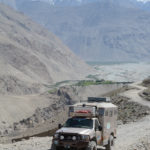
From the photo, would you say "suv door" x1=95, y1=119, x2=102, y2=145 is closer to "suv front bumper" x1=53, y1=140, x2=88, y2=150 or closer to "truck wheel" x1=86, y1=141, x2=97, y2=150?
"truck wheel" x1=86, y1=141, x2=97, y2=150

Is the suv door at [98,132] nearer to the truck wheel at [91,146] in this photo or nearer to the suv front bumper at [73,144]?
the truck wheel at [91,146]

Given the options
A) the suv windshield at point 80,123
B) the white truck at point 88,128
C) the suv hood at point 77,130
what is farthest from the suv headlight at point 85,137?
the suv windshield at point 80,123

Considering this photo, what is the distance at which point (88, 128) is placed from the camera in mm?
15633

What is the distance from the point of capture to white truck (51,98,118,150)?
14711 mm

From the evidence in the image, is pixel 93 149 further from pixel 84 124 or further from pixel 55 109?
pixel 55 109

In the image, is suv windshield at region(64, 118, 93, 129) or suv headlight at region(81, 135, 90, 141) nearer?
suv headlight at region(81, 135, 90, 141)

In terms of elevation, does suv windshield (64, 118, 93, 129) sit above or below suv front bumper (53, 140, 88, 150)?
above

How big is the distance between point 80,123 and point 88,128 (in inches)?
20.4

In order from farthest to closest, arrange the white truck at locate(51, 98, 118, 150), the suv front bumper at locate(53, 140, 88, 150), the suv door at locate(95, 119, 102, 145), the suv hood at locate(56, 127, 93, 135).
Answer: the suv door at locate(95, 119, 102, 145) → the suv hood at locate(56, 127, 93, 135) → the white truck at locate(51, 98, 118, 150) → the suv front bumper at locate(53, 140, 88, 150)

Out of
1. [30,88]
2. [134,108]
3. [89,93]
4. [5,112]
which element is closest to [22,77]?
[30,88]

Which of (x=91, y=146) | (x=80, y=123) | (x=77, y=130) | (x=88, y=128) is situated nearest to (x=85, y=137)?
(x=91, y=146)

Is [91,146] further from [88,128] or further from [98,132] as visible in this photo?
[98,132]

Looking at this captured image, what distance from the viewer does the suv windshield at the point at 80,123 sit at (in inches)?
624

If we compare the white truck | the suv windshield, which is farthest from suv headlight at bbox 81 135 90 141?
the suv windshield
